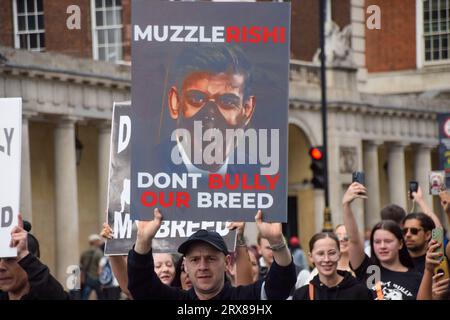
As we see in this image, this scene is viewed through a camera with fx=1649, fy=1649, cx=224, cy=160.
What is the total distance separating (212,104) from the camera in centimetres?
963

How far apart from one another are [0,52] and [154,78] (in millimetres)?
11109

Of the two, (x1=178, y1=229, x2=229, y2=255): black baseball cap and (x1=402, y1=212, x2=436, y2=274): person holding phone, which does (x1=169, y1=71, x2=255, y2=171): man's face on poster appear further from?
(x1=402, y1=212, x2=436, y2=274): person holding phone

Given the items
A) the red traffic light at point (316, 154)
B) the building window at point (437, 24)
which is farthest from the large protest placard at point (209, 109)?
the red traffic light at point (316, 154)

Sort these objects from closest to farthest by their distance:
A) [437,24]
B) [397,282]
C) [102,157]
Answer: [397,282]
[437,24]
[102,157]

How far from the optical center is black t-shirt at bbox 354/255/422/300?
10.9m

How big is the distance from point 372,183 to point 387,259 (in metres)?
33.6

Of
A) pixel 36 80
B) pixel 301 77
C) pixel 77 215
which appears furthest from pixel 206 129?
pixel 301 77

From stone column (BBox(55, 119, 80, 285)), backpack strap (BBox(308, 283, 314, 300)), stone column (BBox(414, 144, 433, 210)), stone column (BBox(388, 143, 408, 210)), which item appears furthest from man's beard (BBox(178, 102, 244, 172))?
stone column (BBox(388, 143, 408, 210))

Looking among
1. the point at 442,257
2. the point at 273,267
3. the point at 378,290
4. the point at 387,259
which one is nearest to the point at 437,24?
the point at 387,259

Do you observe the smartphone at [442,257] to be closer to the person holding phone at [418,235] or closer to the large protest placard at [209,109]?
the large protest placard at [209,109]

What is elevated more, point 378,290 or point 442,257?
point 442,257

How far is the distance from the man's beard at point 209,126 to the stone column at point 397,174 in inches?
1349

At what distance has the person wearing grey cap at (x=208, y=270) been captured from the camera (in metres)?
8.89

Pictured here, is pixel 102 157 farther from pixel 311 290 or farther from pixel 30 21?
pixel 311 290
